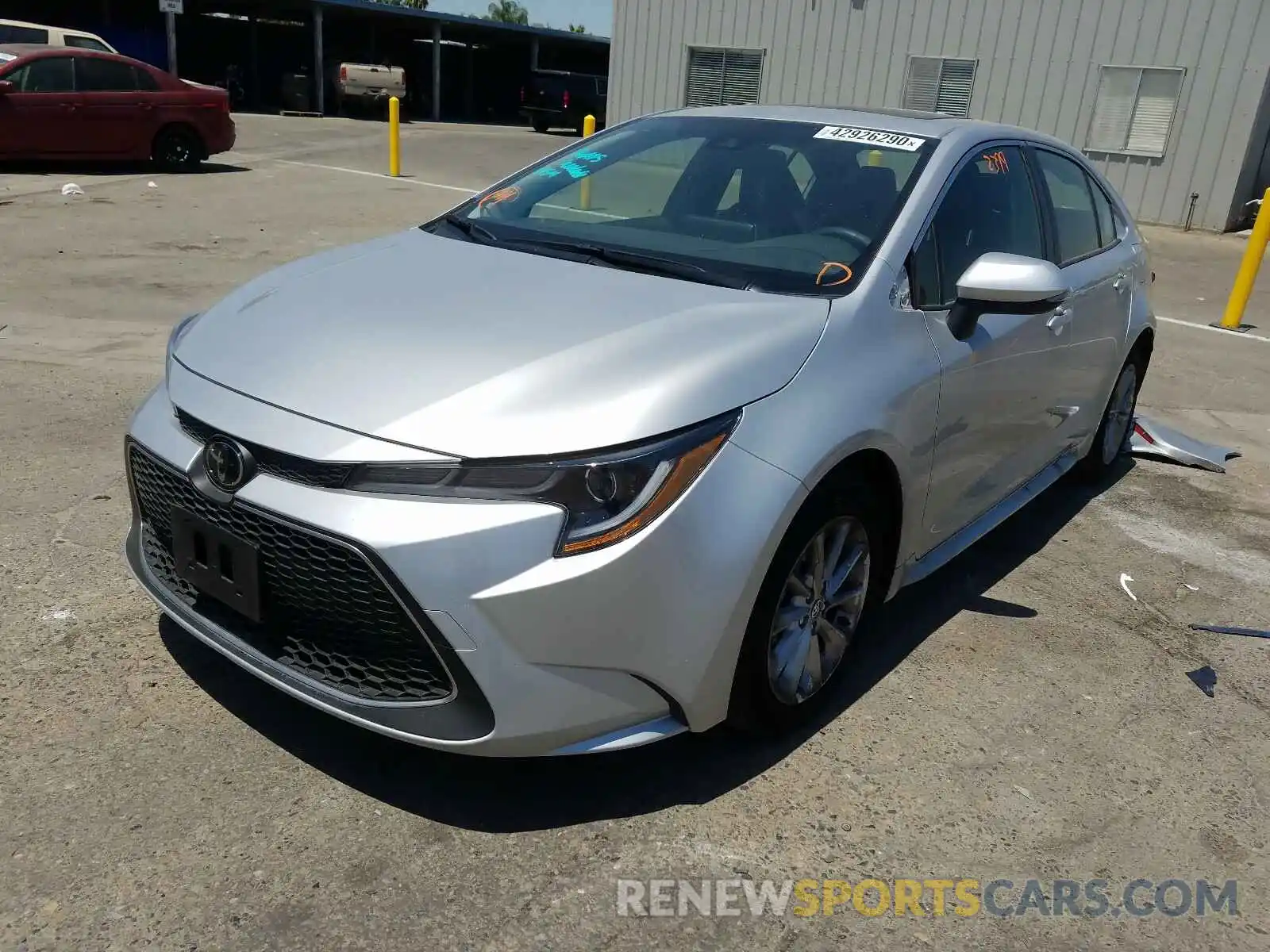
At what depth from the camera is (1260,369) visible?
27.6ft

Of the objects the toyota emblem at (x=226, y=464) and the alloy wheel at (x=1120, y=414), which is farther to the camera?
the alloy wheel at (x=1120, y=414)

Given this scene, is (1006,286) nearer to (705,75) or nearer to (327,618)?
(327,618)

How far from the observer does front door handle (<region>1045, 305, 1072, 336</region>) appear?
393cm

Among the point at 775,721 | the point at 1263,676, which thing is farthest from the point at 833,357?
the point at 1263,676

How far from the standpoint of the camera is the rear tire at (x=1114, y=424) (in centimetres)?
520

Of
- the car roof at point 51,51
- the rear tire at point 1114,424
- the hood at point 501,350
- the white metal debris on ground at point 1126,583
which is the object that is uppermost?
the car roof at point 51,51

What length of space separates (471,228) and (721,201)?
32.8 inches

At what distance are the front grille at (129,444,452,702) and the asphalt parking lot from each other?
37cm

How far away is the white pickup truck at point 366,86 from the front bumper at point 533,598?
32182 millimetres

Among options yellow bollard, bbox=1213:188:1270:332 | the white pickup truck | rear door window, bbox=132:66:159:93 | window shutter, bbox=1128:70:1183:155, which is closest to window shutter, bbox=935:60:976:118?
window shutter, bbox=1128:70:1183:155

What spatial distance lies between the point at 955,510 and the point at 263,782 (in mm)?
2227

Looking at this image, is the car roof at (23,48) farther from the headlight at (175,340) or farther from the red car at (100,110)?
the headlight at (175,340)

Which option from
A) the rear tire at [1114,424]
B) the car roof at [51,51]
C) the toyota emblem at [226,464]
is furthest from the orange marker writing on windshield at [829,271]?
the car roof at [51,51]

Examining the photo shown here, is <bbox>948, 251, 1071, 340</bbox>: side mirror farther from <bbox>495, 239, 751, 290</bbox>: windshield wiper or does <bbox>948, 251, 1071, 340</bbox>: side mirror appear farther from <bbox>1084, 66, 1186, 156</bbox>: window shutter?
<bbox>1084, 66, 1186, 156</bbox>: window shutter
